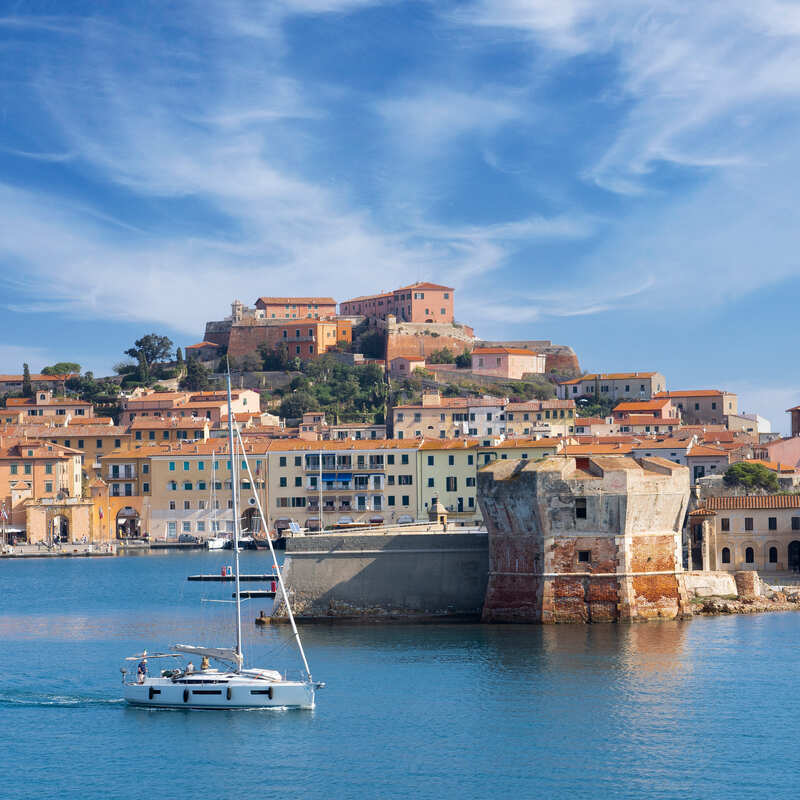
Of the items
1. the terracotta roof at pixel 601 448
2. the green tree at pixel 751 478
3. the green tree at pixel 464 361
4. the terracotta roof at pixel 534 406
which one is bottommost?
the green tree at pixel 751 478

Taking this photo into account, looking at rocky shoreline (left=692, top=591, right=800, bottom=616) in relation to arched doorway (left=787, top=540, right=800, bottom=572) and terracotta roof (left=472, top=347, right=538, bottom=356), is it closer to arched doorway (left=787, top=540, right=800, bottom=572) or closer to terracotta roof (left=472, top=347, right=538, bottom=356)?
arched doorway (left=787, top=540, right=800, bottom=572)

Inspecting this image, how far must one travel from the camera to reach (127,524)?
313 feet

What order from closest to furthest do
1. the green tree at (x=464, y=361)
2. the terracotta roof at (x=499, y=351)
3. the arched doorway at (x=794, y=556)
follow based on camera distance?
the arched doorway at (x=794, y=556) < the terracotta roof at (x=499, y=351) < the green tree at (x=464, y=361)

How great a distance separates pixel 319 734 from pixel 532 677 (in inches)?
276

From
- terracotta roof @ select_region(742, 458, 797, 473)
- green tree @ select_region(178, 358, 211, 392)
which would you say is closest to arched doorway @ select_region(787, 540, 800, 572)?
terracotta roof @ select_region(742, 458, 797, 473)

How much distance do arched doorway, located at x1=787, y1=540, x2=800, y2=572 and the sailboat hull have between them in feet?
94.6

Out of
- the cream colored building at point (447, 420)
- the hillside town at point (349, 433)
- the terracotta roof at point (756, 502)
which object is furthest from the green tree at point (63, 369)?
the terracotta roof at point (756, 502)

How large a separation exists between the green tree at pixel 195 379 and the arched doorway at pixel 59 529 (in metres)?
39.5

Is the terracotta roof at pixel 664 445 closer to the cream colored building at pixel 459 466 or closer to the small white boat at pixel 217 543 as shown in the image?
the cream colored building at pixel 459 466

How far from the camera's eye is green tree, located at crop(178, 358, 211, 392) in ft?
440

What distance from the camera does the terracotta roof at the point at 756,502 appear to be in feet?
182

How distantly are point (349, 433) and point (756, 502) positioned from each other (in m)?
52.5

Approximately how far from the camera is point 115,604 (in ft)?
185

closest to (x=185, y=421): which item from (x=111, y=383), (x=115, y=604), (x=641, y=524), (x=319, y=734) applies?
(x=111, y=383)
